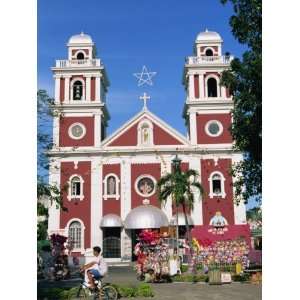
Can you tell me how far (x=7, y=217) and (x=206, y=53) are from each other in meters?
31.1

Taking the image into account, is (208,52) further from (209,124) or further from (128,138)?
(128,138)

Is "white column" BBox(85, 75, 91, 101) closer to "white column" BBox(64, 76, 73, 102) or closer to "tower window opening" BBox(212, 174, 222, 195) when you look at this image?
"white column" BBox(64, 76, 73, 102)

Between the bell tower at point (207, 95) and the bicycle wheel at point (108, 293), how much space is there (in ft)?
75.4

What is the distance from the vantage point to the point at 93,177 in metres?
32.8

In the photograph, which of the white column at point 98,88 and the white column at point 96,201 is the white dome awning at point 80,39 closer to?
the white column at point 98,88

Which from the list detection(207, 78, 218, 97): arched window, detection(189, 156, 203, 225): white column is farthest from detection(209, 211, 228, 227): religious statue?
detection(207, 78, 218, 97): arched window

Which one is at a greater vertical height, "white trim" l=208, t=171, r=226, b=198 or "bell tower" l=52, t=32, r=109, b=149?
"bell tower" l=52, t=32, r=109, b=149

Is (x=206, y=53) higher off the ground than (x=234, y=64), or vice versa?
Answer: (x=206, y=53)

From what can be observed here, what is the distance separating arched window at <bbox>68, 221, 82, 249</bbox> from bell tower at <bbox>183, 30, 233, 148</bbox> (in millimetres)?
9262

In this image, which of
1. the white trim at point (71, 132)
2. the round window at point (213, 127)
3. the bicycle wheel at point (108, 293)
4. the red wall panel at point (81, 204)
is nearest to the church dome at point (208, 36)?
the round window at point (213, 127)

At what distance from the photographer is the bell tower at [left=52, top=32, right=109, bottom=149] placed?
33500 millimetres

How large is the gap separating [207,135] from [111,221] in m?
8.41

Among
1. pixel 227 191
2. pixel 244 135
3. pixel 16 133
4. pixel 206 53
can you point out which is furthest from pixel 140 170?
pixel 16 133
